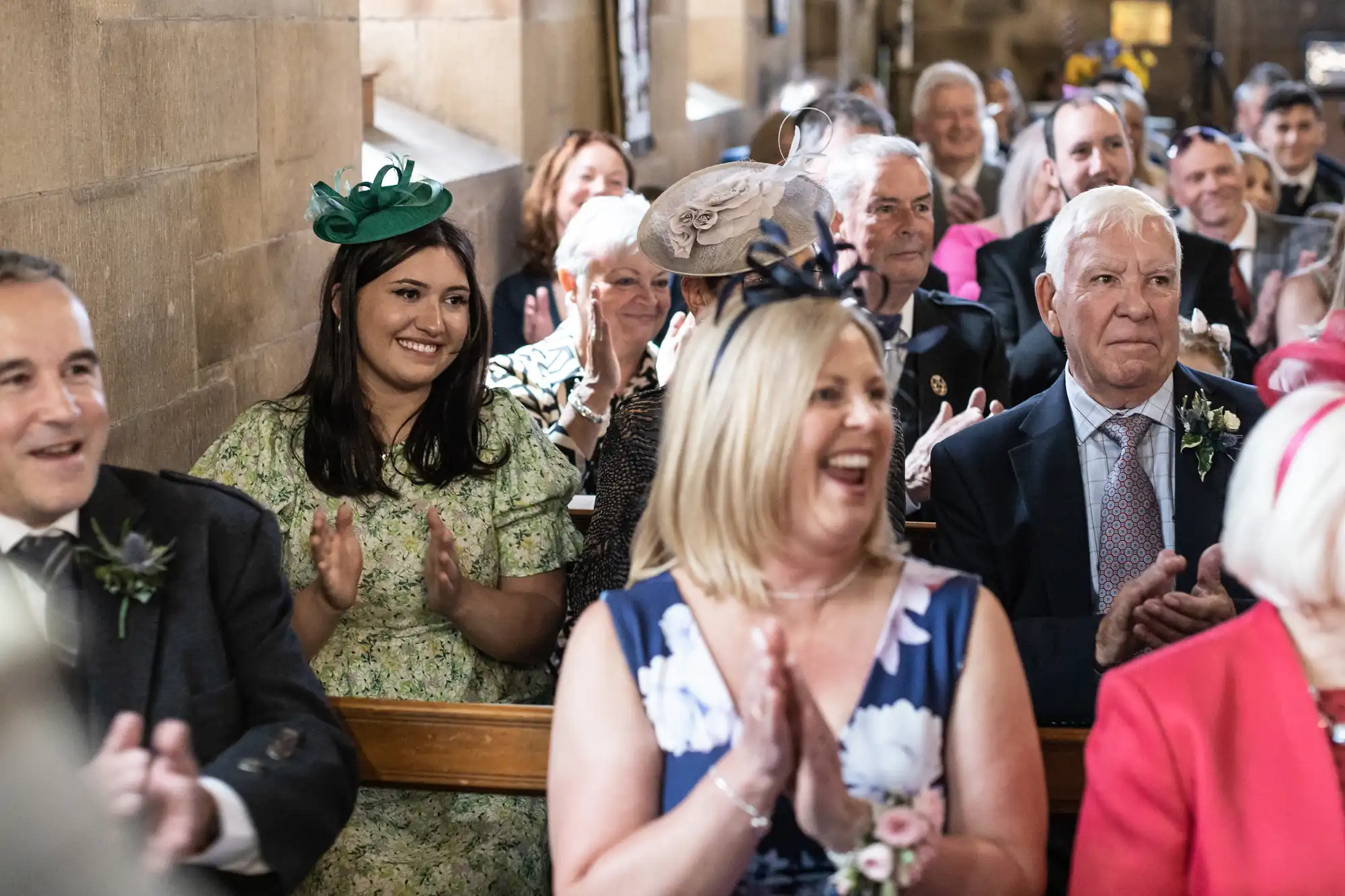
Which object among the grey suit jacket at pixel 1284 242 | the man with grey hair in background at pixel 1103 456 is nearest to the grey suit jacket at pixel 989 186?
the grey suit jacket at pixel 1284 242

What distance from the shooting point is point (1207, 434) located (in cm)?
303

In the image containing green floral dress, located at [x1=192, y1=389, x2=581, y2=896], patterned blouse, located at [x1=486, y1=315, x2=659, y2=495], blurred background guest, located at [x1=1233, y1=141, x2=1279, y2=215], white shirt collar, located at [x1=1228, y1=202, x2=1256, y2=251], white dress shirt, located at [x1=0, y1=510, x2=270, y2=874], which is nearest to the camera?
white dress shirt, located at [x1=0, y1=510, x2=270, y2=874]

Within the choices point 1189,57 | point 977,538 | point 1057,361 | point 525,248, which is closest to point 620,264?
point 1057,361

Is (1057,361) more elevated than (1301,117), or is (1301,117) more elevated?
(1301,117)

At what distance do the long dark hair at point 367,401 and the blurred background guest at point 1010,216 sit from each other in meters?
2.77

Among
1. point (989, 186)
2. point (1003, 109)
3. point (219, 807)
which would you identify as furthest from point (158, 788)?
point (1003, 109)

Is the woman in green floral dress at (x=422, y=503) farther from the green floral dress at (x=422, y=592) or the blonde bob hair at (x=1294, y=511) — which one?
the blonde bob hair at (x=1294, y=511)

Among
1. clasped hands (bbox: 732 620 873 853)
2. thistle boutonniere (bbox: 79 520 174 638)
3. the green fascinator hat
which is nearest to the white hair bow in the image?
the green fascinator hat

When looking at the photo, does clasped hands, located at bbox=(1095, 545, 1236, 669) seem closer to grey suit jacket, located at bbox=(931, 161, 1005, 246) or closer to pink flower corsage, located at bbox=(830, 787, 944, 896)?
pink flower corsage, located at bbox=(830, 787, 944, 896)

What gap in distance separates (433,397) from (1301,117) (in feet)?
21.8

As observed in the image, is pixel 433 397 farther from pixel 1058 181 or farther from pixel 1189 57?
pixel 1189 57

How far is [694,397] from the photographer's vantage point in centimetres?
211

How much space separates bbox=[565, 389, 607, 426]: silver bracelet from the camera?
12.9ft

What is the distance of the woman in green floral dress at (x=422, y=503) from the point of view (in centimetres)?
294
